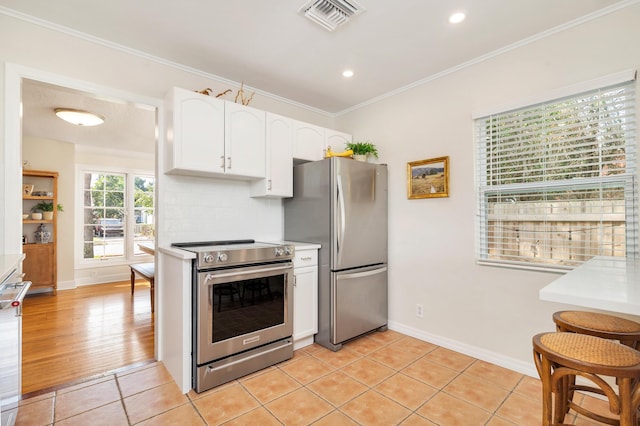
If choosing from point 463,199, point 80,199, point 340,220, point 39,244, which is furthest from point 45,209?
point 463,199

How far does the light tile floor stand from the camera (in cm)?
183

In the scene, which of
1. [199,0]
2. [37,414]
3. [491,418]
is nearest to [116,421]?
[37,414]

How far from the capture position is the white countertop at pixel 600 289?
36.4 inches

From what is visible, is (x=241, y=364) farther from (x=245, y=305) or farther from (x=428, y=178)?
(x=428, y=178)

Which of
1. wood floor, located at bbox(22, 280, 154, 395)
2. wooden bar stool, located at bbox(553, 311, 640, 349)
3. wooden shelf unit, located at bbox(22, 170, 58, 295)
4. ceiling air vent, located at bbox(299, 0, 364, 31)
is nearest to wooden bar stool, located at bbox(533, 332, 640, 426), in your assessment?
wooden bar stool, located at bbox(553, 311, 640, 349)

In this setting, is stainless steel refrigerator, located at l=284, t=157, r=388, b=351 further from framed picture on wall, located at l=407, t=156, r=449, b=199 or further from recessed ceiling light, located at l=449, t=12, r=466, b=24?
recessed ceiling light, located at l=449, t=12, r=466, b=24

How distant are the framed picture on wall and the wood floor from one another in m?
2.89

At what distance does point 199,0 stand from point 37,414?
2738 millimetres

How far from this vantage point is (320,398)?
2.05 metres

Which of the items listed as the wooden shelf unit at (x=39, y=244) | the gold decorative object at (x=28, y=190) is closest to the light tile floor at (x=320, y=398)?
the wooden shelf unit at (x=39, y=244)

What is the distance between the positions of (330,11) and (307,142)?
4.39 ft

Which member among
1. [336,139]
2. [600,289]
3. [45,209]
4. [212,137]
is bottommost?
[600,289]

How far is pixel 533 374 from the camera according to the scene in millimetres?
2285

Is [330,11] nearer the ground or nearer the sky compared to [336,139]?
nearer the sky
